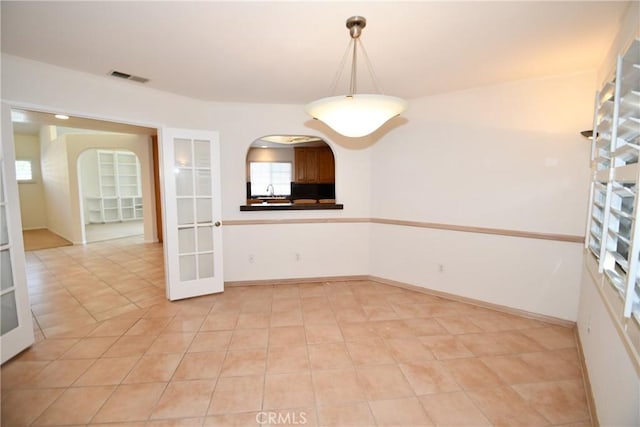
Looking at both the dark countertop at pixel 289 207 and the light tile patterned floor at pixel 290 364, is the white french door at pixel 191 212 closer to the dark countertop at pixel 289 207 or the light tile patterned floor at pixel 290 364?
the light tile patterned floor at pixel 290 364

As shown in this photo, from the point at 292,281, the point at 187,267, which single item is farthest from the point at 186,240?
the point at 292,281

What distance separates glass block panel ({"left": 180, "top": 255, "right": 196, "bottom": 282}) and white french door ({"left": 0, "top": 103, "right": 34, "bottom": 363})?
4.30 feet

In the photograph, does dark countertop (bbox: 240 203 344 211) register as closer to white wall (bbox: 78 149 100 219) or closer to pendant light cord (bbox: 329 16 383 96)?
pendant light cord (bbox: 329 16 383 96)

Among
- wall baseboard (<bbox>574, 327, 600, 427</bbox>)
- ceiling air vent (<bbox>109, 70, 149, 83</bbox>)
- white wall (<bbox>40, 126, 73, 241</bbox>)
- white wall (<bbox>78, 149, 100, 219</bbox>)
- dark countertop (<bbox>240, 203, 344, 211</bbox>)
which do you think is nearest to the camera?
wall baseboard (<bbox>574, 327, 600, 427</bbox>)

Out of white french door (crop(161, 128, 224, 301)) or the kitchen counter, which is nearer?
white french door (crop(161, 128, 224, 301))

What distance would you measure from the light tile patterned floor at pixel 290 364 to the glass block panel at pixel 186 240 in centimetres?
59

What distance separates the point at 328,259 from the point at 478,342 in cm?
199

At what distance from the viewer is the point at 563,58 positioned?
2363mm

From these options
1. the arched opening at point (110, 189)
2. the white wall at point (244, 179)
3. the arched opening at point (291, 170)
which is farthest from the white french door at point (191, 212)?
the arched opening at point (110, 189)

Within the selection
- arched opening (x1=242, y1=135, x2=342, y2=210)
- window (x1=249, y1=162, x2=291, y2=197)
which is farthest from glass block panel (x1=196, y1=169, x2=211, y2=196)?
window (x1=249, y1=162, x2=291, y2=197)

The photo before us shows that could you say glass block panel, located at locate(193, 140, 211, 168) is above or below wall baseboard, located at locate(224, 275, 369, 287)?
above

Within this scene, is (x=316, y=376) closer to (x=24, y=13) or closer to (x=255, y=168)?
(x=24, y=13)

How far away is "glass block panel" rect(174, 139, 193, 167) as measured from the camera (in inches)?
130

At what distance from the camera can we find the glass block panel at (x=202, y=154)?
339 centimetres
